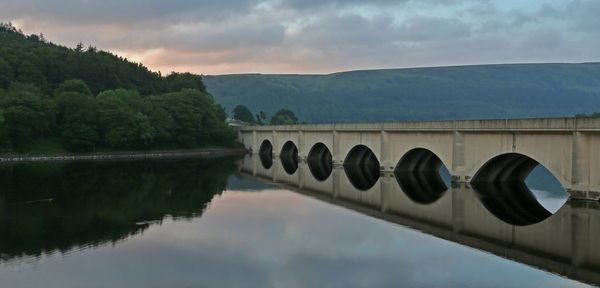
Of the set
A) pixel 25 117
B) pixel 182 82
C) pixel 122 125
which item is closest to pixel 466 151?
pixel 122 125

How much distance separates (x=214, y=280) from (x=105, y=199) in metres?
24.8

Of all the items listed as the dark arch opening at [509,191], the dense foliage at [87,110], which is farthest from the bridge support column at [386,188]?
the dense foliage at [87,110]

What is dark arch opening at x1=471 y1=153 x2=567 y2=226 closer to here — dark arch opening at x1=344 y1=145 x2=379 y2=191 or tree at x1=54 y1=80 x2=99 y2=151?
dark arch opening at x1=344 y1=145 x2=379 y2=191

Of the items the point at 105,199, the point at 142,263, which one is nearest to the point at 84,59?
the point at 105,199

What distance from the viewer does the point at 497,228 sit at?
105ft

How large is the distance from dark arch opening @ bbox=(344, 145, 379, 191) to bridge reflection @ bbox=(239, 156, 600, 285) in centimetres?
446

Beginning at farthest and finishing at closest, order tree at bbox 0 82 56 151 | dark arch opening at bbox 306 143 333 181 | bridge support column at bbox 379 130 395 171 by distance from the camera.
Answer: tree at bbox 0 82 56 151
dark arch opening at bbox 306 143 333 181
bridge support column at bbox 379 130 395 171

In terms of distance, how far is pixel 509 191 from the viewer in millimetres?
46219

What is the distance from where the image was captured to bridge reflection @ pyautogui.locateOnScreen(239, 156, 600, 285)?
83.2 ft

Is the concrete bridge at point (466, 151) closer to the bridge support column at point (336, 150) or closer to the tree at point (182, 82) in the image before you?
the bridge support column at point (336, 150)

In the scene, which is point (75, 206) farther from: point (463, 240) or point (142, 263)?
point (463, 240)

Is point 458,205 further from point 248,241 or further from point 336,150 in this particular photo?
point 336,150

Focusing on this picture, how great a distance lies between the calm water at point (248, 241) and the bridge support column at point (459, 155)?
146 inches

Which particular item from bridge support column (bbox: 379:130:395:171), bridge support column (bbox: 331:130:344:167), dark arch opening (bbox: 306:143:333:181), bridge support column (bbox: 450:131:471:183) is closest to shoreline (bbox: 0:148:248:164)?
dark arch opening (bbox: 306:143:333:181)
